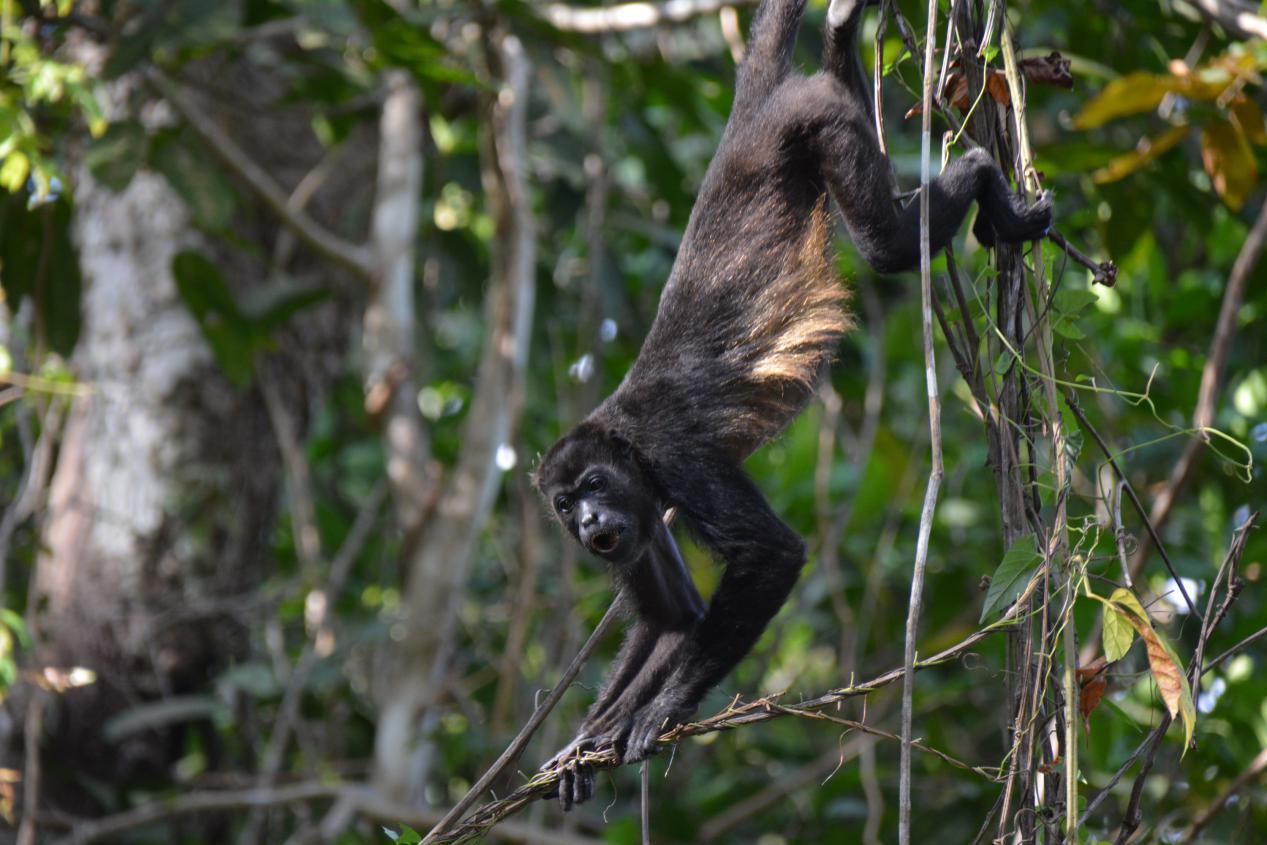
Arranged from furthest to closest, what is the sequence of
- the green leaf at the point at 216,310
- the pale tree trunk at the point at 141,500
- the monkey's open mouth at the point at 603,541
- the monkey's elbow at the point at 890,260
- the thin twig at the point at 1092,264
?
the pale tree trunk at the point at 141,500 < the green leaf at the point at 216,310 < the monkey's open mouth at the point at 603,541 < the monkey's elbow at the point at 890,260 < the thin twig at the point at 1092,264

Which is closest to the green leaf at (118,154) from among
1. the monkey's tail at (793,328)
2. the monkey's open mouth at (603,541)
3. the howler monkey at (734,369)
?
the howler monkey at (734,369)

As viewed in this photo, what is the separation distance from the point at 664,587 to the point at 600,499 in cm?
43

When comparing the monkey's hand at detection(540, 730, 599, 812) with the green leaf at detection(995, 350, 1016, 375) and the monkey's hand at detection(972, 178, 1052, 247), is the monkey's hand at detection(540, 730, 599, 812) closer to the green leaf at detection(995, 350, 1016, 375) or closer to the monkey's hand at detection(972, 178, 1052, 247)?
the green leaf at detection(995, 350, 1016, 375)

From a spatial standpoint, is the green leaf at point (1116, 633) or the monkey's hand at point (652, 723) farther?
the monkey's hand at point (652, 723)

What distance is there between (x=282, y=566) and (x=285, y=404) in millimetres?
2723

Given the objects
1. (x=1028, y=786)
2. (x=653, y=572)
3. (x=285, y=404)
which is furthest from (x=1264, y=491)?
(x=285, y=404)

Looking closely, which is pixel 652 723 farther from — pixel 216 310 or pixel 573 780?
pixel 216 310

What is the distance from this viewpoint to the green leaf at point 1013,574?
2500 mm

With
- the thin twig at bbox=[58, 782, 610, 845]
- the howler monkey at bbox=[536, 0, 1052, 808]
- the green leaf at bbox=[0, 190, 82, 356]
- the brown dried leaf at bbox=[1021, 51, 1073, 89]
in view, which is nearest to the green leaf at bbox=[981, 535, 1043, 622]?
the brown dried leaf at bbox=[1021, 51, 1073, 89]

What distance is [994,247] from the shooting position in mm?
2910

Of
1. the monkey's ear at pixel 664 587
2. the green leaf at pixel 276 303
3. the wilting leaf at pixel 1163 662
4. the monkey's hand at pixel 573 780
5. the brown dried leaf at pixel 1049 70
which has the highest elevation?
the brown dried leaf at pixel 1049 70

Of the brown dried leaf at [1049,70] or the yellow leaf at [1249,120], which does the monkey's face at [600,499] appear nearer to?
the brown dried leaf at [1049,70]

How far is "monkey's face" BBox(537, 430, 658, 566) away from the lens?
4.68 m

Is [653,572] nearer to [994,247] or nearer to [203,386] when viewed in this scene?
[994,247]
